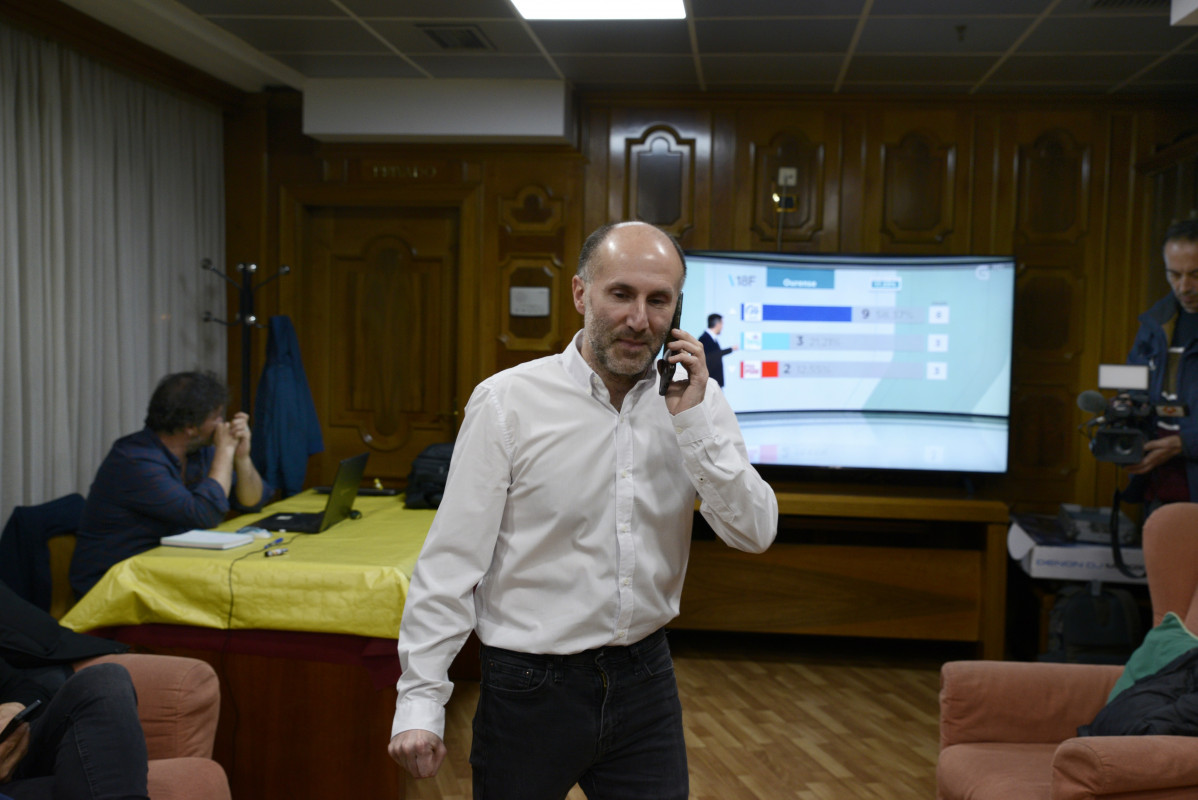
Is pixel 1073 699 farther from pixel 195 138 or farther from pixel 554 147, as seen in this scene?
pixel 195 138

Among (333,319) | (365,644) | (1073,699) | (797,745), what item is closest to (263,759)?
(365,644)

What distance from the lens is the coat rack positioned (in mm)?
4492

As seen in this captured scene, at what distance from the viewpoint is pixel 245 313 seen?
4.60 m

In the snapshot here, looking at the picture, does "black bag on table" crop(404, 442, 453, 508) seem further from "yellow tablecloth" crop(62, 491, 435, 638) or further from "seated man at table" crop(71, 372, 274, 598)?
"yellow tablecloth" crop(62, 491, 435, 638)

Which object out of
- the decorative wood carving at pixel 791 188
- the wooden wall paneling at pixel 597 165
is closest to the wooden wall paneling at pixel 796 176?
the decorative wood carving at pixel 791 188

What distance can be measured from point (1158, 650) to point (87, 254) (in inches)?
157

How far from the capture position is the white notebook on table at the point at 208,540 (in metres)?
2.82

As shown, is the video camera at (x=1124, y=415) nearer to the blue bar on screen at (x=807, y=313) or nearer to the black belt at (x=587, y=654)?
the blue bar on screen at (x=807, y=313)

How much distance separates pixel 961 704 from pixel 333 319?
3.63m

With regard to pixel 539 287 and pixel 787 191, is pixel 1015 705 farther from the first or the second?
pixel 539 287

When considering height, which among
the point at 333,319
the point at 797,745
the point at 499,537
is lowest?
the point at 797,745

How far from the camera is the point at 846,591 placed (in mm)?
4191

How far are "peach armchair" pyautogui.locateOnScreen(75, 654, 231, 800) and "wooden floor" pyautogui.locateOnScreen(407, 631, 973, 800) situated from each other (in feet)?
2.68

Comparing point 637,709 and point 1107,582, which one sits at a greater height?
point 637,709
